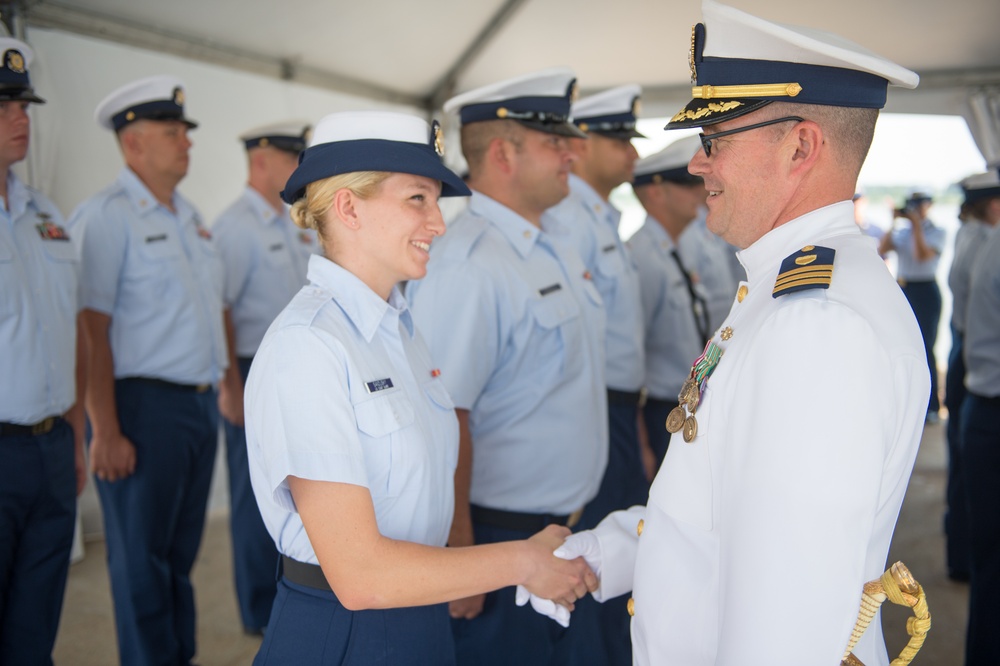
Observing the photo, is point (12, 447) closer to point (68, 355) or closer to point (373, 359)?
point (68, 355)

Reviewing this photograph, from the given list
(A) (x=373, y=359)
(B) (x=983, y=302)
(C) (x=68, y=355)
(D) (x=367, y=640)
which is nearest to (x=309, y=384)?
(A) (x=373, y=359)

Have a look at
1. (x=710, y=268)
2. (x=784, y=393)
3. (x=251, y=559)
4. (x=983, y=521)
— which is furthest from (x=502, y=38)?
(x=784, y=393)

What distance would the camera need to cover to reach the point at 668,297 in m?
3.88

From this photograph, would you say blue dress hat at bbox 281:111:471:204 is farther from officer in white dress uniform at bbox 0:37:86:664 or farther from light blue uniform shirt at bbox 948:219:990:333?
light blue uniform shirt at bbox 948:219:990:333

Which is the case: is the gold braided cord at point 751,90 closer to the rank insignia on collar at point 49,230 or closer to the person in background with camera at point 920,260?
the rank insignia on collar at point 49,230

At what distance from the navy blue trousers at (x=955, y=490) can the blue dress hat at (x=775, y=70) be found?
320 centimetres

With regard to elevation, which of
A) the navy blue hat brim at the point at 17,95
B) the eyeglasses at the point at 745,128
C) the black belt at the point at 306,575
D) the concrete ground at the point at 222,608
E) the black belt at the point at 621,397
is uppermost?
→ the eyeglasses at the point at 745,128

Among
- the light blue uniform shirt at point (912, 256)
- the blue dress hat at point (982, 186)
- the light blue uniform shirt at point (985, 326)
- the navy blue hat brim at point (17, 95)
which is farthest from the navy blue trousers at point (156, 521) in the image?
the light blue uniform shirt at point (912, 256)

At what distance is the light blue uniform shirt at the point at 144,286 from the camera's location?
9.70 ft

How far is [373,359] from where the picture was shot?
1504 millimetres

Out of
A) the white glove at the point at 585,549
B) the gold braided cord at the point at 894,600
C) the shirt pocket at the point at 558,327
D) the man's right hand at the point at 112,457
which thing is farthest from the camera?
the man's right hand at the point at 112,457

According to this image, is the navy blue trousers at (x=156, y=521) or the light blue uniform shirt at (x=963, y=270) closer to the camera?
the navy blue trousers at (x=156, y=521)

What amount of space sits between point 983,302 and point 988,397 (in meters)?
0.45

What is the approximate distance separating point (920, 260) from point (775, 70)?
7.35 metres
